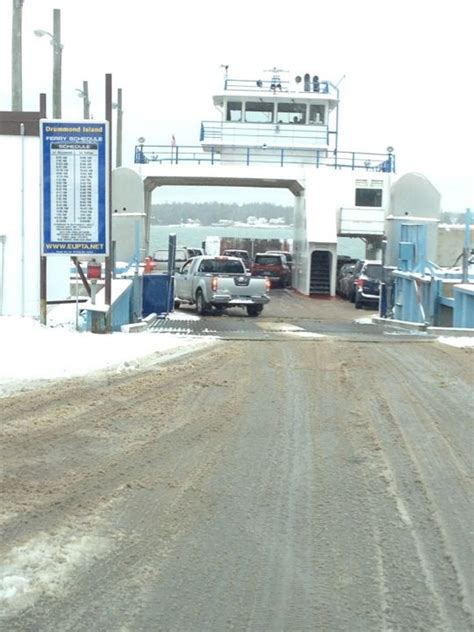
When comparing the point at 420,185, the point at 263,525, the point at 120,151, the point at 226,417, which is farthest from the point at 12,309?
the point at 120,151

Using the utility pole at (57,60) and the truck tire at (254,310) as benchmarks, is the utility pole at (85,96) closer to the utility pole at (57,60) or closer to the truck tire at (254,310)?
the utility pole at (57,60)

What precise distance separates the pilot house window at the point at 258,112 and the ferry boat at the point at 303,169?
5cm

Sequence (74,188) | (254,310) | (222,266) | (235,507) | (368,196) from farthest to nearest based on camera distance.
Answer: (368,196), (222,266), (254,310), (74,188), (235,507)

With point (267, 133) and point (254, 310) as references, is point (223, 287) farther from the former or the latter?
point (267, 133)

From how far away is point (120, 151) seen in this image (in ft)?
166

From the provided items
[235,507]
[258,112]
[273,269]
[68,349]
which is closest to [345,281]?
[273,269]

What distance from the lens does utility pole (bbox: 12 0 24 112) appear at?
1133 inches

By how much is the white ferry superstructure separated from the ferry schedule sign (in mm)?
21954

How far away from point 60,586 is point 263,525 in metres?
1.36

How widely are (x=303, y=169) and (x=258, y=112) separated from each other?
477cm

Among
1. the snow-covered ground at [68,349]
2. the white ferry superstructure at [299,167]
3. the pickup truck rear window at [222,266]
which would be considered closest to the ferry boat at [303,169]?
the white ferry superstructure at [299,167]

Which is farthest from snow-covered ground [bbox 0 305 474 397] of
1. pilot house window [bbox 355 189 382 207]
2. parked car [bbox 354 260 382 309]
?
pilot house window [bbox 355 189 382 207]

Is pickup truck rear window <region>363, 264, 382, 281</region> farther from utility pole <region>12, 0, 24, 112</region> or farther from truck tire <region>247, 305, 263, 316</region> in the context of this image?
utility pole <region>12, 0, 24, 112</region>

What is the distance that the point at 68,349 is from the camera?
10.9 m
